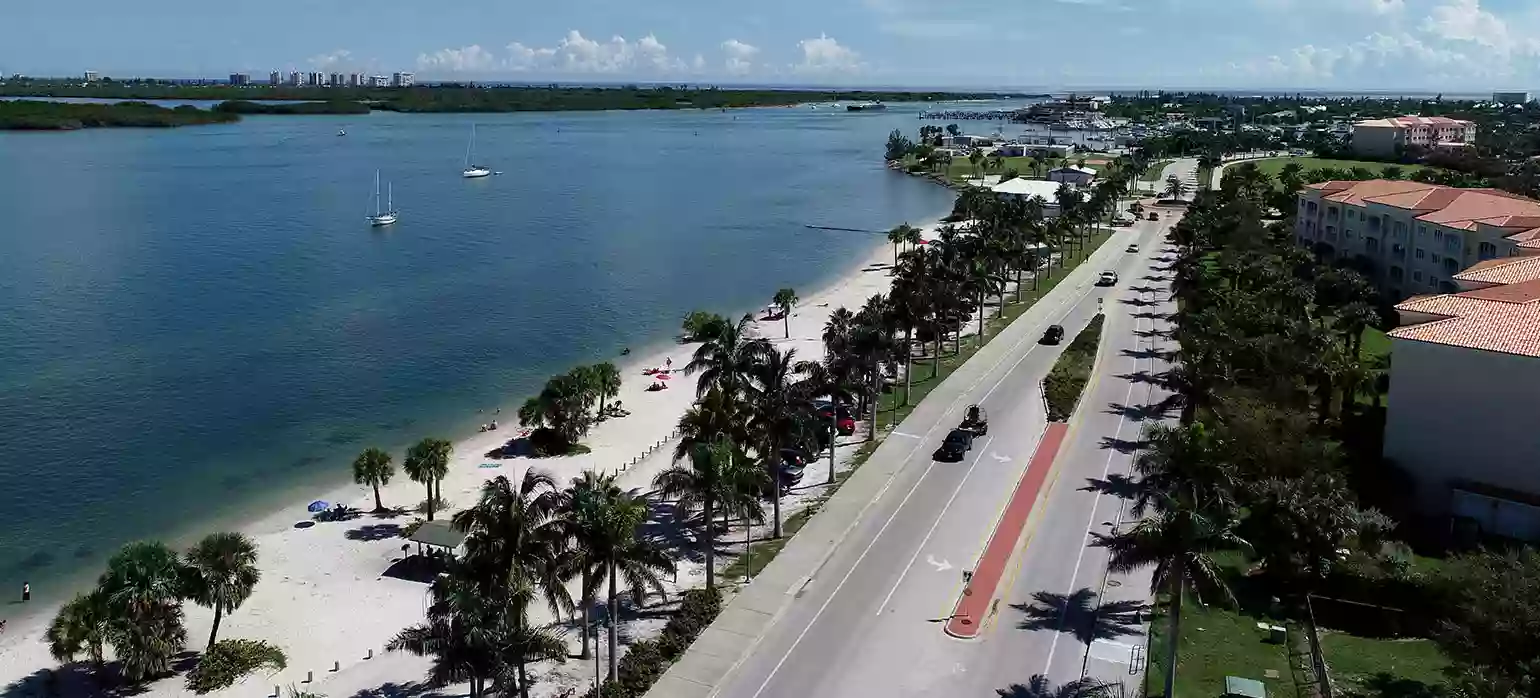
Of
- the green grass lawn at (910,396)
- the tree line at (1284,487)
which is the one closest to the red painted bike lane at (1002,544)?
the tree line at (1284,487)

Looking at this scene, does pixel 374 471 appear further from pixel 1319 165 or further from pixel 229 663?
pixel 1319 165

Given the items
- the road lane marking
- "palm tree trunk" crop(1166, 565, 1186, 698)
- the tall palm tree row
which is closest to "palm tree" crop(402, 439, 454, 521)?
the tall palm tree row

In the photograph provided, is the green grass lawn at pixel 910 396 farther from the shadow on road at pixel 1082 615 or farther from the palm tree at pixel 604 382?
the palm tree at pixel 604 382

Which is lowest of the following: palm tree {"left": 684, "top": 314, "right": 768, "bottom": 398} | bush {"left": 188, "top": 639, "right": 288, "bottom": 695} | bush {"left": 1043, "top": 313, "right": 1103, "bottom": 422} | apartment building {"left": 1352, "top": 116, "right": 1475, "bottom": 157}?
bush {"left": 188, "top": 639, "right": 288, "bottom": 695}

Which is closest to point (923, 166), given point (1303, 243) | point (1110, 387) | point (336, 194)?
point (336, 194)

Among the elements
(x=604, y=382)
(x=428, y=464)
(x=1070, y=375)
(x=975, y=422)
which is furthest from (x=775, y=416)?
(x=1070, y=375)

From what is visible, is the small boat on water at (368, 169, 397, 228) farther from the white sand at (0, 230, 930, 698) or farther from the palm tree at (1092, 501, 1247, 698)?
the palm tree at (1092, 501, 1247, 698)
